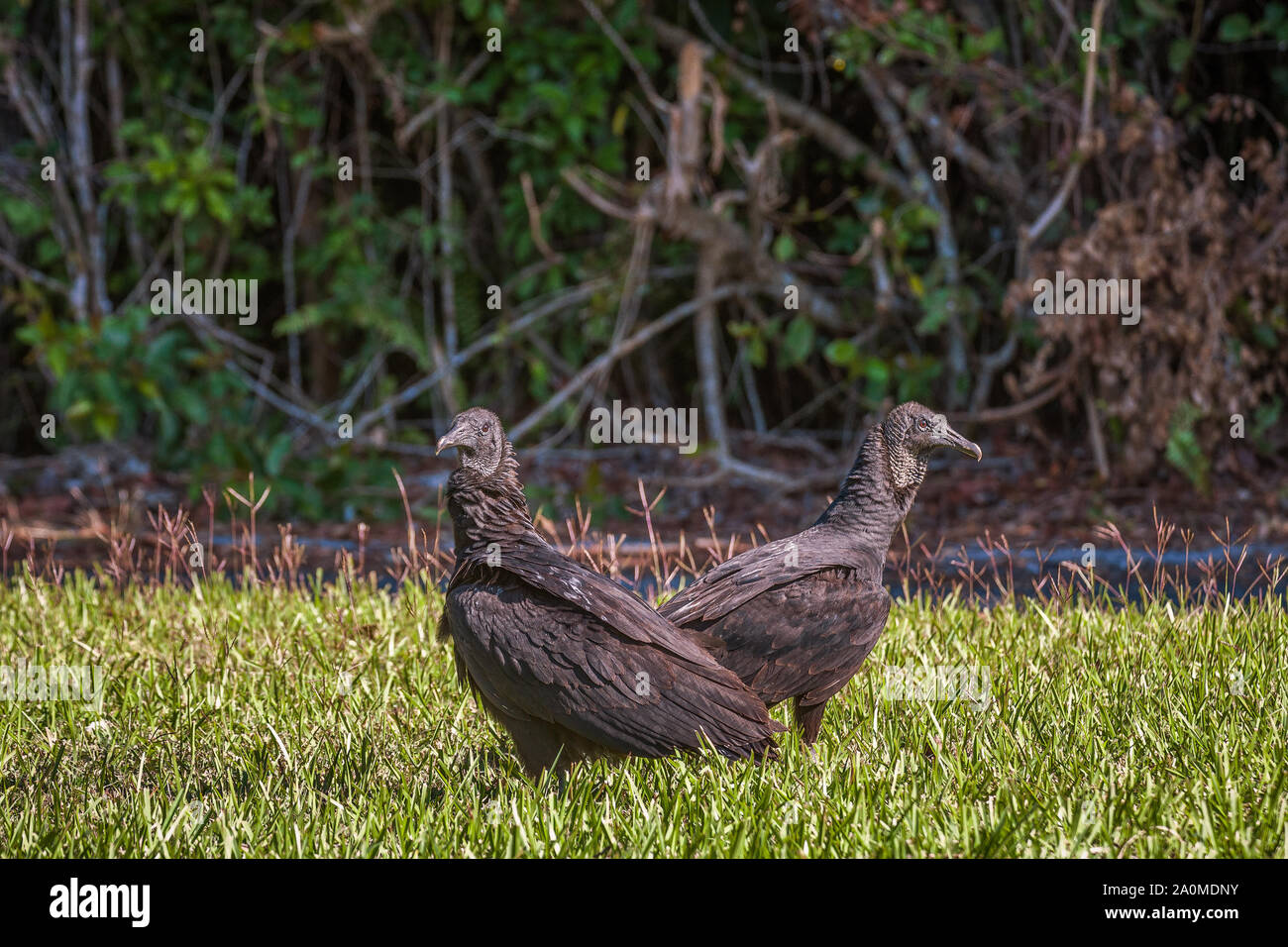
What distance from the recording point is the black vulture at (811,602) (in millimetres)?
3160

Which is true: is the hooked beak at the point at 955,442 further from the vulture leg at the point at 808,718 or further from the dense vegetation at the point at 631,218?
the dense vegetation at the point at 631,218

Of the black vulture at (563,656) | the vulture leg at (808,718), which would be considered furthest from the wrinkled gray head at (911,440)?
the black vulture at (563,656)

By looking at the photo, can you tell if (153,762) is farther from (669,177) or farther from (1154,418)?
(1154,418)

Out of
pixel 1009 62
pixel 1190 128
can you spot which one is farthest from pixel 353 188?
pixel 1190 128

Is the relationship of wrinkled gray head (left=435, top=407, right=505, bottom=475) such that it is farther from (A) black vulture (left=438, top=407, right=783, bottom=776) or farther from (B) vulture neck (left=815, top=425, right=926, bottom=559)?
(B) vulture neck (left=815, top=425, right=926, bottom=559)

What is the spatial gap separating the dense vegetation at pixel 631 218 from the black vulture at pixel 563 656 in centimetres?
423

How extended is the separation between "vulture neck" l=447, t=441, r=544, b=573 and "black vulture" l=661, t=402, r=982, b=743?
1.51ft

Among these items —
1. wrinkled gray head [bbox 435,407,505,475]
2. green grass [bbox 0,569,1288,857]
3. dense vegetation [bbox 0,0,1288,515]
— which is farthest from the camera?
dense vegetation [bbox 0,0,1288,515]

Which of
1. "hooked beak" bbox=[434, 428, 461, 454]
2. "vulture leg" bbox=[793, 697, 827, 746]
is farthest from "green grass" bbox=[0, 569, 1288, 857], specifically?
"hooked beak" bbox=[434, 428, 461, 454]

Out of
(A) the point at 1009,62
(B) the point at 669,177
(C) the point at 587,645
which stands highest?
(A) the point at 1009,62

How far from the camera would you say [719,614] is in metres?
3.19

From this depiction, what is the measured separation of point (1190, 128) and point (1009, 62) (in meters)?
1.08

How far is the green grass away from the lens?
2738 mm

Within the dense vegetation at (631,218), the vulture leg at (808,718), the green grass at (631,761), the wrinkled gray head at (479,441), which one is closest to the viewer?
the green grass at (631,761)
